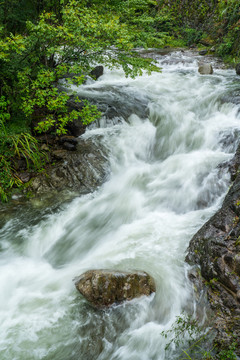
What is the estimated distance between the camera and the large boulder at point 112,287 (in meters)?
3.40

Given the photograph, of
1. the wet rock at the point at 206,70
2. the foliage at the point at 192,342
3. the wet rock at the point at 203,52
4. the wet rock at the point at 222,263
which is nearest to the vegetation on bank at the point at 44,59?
the wet rock at the point at 222,263

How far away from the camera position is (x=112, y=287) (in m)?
3.41

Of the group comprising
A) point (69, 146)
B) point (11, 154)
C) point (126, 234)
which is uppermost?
point (11, 154)

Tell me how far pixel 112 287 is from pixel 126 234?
1.56 metres

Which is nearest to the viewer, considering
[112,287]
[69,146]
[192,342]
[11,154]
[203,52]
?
[192,342]

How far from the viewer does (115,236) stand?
16.1 ft

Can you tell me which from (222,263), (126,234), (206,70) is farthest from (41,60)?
(206,70)

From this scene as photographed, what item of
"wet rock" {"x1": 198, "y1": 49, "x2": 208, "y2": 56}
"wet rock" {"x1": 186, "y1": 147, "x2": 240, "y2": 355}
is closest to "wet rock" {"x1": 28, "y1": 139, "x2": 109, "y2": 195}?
"wet rock" {"x1": 186, "y1": 147, "x2": 240, "y2": 355}

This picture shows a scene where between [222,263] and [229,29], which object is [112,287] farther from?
[229,29]

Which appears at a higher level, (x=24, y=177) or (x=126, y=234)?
(x=24, y=177)

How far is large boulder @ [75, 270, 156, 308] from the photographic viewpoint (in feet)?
11.1

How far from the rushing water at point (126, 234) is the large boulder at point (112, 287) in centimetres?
13

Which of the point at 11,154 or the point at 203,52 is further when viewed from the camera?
the point at 203,52

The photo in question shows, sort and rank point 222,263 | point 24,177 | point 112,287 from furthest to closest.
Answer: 1. point 24,177
2. point 112,287
3. point 222,263
